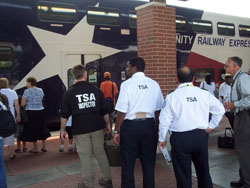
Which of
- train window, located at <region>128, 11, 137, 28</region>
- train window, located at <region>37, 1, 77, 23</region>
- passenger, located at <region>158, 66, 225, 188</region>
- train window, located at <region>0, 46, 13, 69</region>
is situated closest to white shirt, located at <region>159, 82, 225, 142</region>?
passenger, located at <region>158, 66, 225, 188</region>

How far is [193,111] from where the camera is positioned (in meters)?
3.21

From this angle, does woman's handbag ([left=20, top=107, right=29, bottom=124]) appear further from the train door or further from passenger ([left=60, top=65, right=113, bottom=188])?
passenger ([left=60, top=65, right=113, bottom=188])

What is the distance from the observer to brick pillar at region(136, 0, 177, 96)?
5.55 metres

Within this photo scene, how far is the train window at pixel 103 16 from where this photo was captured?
27.0 ft

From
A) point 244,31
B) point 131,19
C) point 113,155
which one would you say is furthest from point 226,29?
point 113,155

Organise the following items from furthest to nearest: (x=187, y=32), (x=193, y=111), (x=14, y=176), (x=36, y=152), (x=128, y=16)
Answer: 1. (x=187, y=32)
2. (x=128, y=16)
3. (x=36, y=152)
4. (x=14, y=176)
5. (x=193, y=111)

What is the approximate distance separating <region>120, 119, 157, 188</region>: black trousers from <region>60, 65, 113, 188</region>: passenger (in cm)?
58

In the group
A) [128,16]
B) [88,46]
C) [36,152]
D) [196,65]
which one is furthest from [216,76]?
[36,152]

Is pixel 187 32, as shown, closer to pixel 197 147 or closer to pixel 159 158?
pixel 159 158

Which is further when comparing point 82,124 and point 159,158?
point 159,158

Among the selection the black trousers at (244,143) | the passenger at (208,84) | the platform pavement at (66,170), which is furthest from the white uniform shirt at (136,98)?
the passenger at (208,84)

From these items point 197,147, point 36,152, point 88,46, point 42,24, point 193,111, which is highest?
point 42,24

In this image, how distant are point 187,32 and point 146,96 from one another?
738cm

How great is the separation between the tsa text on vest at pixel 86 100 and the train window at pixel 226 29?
345 inches
